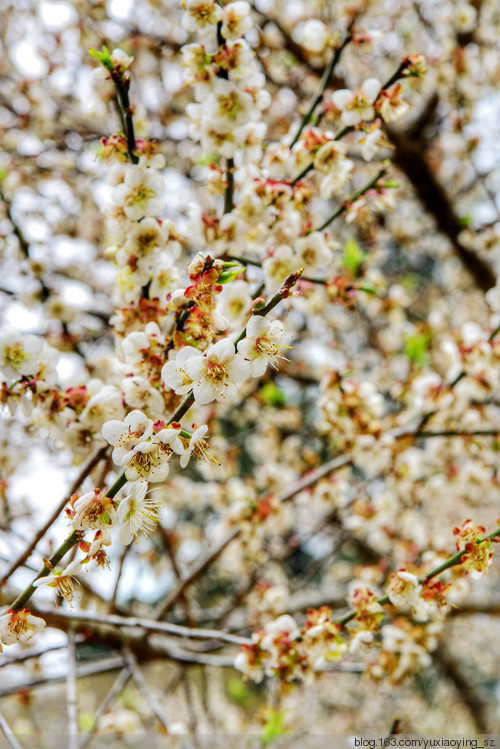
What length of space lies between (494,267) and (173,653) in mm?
4146

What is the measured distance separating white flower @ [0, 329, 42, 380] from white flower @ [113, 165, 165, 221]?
444 millimetres

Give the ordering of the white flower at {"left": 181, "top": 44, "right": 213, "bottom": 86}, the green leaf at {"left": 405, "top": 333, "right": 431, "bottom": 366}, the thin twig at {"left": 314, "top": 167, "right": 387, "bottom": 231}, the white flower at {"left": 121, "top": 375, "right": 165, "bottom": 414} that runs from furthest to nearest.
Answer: the green leaf at {"left": 405, "top": 333, "right": 431, "bottom": 366}, the thin twig at {"left": 314, "top": 167, "right": 387, "bottom": 231}, the white flower at {"left": 181, "top": 44, "right": 213, "bottom": 86}, the white flower at {"left": 121, "top": 375, "right": 165, "bottom": 414}

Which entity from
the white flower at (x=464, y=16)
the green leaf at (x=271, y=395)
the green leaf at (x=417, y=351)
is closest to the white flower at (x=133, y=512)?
the green leaf at (x=417, y=351)

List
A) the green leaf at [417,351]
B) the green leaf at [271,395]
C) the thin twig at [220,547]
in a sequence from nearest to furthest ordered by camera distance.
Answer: the thin twig at [220,547] → the green leaf at [417,351] → the green leaf at [271,395]

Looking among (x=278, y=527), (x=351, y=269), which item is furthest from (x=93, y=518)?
(x=278, y=527)

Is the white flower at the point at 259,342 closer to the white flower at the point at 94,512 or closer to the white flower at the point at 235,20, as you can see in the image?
the white flower at the point at 94,512

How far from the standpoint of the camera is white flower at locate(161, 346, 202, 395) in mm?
1082

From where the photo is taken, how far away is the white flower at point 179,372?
1.08 meters

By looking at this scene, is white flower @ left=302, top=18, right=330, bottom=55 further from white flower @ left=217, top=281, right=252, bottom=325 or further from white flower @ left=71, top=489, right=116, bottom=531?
white flower @ left=71, top=489, right=116, bottom=531

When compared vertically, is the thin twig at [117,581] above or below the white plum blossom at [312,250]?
below

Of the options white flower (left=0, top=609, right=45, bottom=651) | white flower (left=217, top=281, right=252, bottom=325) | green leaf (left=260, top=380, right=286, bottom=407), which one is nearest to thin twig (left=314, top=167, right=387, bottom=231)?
white flower (left=217, top=281, right=252, bottom=325)

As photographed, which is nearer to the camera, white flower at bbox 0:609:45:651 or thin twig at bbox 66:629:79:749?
white flower at bbox 0:609:45:651

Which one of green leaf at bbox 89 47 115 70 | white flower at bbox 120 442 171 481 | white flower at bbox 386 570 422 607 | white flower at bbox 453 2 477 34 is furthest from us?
white flower at bbox 453 2 477 34

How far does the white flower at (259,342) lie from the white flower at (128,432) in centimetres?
24
